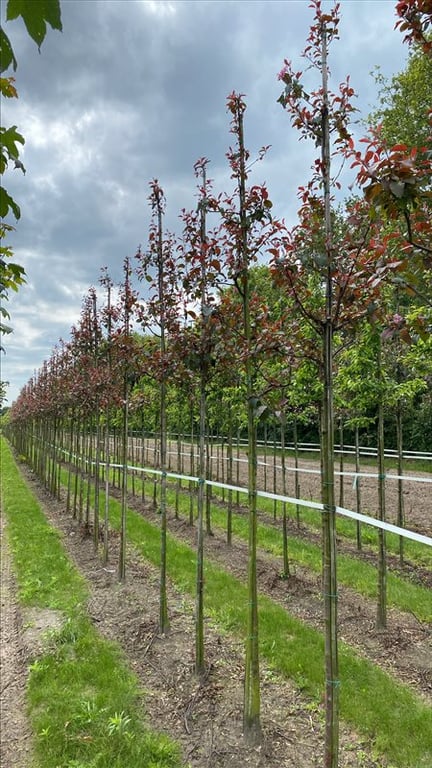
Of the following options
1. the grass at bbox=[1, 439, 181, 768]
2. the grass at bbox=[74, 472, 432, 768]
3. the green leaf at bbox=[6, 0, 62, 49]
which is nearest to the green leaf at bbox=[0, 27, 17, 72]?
the green leaf at bbox=[6, 0, 62, 49]

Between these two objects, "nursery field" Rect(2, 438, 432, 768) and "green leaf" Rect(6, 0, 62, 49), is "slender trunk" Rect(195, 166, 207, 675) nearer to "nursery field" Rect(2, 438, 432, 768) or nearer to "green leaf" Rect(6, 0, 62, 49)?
"nursery field" Rect(2, 438, 432, 768)

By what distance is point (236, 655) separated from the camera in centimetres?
522

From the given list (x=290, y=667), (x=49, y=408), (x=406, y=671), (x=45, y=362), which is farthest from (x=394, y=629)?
(x=45, y=362)

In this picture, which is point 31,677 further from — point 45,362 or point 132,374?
point 45,362

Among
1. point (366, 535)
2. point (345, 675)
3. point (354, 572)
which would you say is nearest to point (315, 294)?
point (345, 675)

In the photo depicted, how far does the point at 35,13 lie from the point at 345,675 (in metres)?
5.49

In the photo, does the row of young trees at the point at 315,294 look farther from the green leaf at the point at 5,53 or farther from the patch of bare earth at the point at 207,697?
the green leaf at the point at 5,53

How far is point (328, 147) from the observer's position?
2906mm

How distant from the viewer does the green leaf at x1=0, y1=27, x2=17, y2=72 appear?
1.00m

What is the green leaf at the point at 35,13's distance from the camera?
3.02 ft

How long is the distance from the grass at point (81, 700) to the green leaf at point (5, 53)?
14.0ft

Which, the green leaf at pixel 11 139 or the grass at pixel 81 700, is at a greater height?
the green leaf at pixel 11 139

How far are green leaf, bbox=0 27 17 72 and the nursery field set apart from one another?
429 cm

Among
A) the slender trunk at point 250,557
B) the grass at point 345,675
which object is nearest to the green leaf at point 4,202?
the slender trunk at point 250,557
